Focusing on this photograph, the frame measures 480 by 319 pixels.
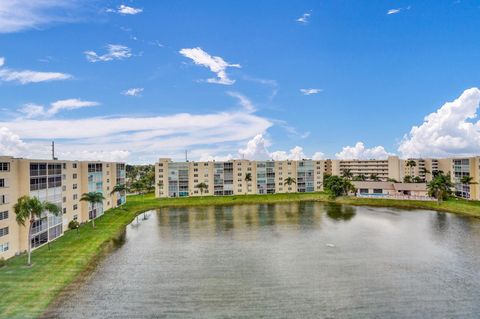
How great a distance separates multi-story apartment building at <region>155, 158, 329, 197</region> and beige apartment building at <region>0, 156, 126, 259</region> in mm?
33342

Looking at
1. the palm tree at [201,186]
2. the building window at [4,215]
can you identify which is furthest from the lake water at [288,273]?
the palm tree at [201,186]

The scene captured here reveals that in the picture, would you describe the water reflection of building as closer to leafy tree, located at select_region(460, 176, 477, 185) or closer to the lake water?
the lake water

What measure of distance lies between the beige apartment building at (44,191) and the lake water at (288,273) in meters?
9.90

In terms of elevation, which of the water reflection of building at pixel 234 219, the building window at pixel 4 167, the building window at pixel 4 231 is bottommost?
the water reflection of building at pixel 234 219

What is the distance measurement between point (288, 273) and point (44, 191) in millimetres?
32699

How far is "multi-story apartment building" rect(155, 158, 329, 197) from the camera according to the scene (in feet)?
319

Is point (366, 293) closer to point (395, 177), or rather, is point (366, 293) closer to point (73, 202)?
point (73, 202)

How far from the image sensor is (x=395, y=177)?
123 m

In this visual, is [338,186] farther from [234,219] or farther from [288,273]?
[288,273]

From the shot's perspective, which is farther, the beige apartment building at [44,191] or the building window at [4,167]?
the beige apartment building at [44,191]

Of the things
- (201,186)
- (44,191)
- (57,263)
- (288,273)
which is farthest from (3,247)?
(201,186)

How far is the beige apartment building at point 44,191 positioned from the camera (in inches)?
1275

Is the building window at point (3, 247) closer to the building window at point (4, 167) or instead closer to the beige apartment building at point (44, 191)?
the beige apartment building at point (44, 191)

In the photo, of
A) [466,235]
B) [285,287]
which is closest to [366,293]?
[285,287]
